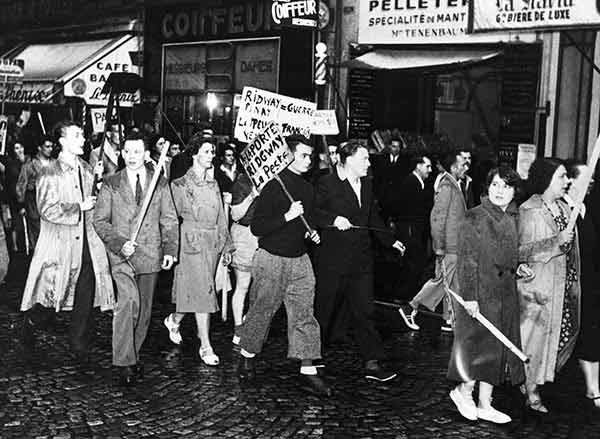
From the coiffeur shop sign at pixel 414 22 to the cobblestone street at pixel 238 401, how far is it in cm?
692

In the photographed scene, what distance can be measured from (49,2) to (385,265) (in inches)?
594

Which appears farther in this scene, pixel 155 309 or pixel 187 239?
pixel 155 309

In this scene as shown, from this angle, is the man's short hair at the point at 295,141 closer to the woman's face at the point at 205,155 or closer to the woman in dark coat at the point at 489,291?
the woman's face at the point at 205,155

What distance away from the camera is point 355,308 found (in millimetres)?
7949

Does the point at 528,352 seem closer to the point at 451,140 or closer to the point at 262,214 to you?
the point at 262,214

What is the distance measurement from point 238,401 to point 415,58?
893 centimetres

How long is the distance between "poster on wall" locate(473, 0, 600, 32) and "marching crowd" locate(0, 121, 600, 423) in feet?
10.0

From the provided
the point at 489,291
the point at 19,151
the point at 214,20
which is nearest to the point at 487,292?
the point at 489,291

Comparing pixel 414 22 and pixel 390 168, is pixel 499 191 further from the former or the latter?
pixel 414 22

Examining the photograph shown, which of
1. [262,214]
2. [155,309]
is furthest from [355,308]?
[155,309]

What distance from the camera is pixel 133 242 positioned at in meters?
7.44

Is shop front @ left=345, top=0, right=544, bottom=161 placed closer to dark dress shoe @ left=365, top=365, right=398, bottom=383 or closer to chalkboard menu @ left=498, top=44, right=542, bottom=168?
chalkboard menu @ left=498, top=44, right=542, bottom=168

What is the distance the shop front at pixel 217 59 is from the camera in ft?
57.3

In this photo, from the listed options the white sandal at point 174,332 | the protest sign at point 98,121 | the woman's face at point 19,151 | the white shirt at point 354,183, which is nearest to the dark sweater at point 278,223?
the white shirt at point 354,183
